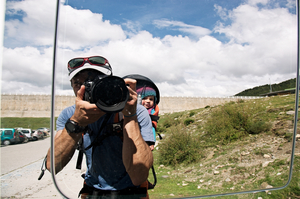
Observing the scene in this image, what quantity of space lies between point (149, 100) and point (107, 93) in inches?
15.3

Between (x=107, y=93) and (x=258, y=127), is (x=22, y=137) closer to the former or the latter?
(x=107, y=93)

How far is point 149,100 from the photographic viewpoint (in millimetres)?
1434

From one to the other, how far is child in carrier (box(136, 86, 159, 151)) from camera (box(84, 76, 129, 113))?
0.25 meters

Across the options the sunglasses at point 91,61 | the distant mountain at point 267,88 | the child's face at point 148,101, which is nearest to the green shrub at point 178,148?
the child's face at point 148,101

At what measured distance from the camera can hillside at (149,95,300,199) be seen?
4.56 feet

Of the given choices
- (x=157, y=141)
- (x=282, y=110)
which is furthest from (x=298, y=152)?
(x=157, y=141)

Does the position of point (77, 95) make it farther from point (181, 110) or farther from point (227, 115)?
point (227, 115)

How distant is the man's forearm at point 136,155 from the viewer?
1.37 m

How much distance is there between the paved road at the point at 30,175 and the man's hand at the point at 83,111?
189 mm

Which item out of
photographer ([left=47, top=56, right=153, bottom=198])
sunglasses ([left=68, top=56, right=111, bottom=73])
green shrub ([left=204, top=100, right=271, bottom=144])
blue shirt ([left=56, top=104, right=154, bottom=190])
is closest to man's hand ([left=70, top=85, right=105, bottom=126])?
photographer ([left=47, top=56, right=153, bottom=198])

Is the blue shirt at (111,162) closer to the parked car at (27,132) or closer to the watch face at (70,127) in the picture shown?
the watch face at (70,127)

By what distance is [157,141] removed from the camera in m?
1.47

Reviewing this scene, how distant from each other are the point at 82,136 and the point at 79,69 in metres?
0.37

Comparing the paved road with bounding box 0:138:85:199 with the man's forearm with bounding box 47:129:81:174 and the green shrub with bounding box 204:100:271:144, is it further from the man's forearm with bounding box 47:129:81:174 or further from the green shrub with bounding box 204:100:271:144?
the green shrub with bounding box 204:100:271:144
